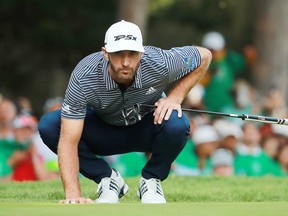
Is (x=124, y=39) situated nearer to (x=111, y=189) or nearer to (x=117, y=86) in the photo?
(x=117, y=86)

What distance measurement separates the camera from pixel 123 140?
8484 mm

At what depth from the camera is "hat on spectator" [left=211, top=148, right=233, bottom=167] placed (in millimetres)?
13281

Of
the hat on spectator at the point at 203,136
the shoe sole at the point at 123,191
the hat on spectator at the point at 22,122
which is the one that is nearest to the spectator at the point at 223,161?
the hat on spectator at the point at 203,136

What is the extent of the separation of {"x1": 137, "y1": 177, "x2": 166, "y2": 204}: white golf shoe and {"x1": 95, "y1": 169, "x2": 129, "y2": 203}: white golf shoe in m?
0.18

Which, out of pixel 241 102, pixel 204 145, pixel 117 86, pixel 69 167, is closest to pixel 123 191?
pixel 69 167

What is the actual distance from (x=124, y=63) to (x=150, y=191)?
1.07 metres

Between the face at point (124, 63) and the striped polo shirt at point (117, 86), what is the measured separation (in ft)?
0.33

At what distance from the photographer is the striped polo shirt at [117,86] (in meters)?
7.88

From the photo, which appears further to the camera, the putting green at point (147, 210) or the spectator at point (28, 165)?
the spectator at point (28, 165)

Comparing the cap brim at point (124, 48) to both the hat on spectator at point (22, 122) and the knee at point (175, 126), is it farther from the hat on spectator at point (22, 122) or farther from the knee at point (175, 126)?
the hat on spectator at point (22, 122)

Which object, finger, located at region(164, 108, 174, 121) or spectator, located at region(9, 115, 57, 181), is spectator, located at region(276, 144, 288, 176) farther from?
finger, located at region(164, 108, 174, 121)

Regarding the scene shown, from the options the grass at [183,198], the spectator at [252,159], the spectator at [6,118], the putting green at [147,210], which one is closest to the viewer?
the putting green at [147,210]

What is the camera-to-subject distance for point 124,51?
7.80 meters

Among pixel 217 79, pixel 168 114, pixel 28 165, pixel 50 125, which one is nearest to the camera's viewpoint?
pixel 168 114
